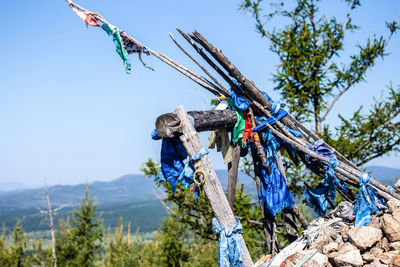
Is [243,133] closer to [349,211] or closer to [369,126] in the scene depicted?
[349,211]

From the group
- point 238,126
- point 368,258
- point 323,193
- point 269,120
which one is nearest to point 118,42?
point 238,126

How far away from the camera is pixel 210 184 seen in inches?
151

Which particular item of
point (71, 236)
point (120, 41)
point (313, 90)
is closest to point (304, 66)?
point (313, 90)

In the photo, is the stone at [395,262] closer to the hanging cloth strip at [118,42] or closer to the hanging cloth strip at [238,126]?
the hanging cloth strip at [238,126]

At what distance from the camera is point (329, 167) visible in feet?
13.7

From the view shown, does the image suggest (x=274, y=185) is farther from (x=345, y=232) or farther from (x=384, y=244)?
(x=384, y=244)

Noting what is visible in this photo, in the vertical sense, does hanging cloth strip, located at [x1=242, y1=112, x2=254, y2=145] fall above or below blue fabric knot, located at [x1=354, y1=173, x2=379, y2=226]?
above

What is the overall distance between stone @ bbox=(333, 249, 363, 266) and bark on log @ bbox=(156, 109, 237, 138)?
73.3 inches

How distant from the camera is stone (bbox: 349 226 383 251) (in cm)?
338

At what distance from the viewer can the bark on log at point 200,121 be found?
12.4 ft

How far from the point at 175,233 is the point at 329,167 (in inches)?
451

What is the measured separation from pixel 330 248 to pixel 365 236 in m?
0.35

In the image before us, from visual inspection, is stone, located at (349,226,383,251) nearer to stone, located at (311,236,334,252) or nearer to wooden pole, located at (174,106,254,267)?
stone, located at (311,236,334,252)

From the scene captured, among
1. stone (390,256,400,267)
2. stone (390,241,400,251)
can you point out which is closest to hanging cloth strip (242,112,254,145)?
stone (390,241,400,251)
